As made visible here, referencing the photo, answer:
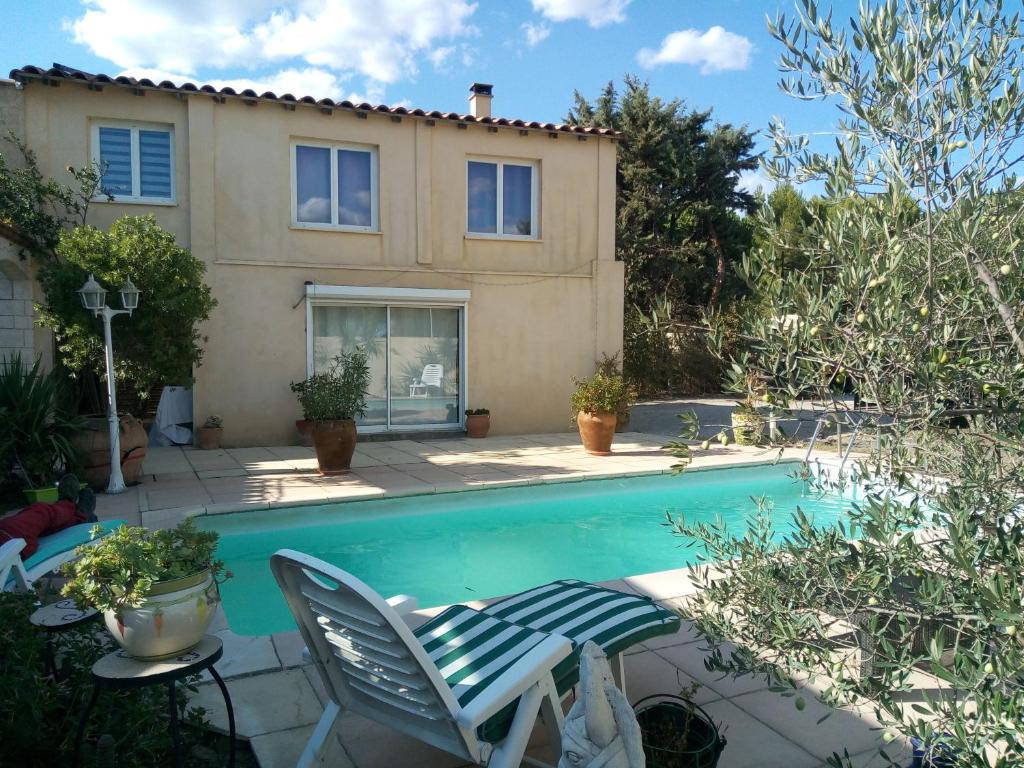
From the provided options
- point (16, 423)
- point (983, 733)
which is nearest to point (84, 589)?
point (983, 733)

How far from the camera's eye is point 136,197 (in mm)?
11359

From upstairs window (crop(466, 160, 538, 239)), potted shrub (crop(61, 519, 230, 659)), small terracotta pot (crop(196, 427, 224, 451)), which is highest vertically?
upstairs window (crop(466, 160, 538, 239))

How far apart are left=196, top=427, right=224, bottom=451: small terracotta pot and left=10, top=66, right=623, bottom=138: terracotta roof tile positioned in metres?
5.18

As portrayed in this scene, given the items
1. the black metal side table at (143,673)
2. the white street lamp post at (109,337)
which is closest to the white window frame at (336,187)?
the white street lamp post at (109,337)

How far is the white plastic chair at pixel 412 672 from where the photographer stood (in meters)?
Result: 2.32

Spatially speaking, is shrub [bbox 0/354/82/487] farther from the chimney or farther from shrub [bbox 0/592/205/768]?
the chimney

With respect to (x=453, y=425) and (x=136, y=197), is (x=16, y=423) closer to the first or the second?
(x=136, y=197)

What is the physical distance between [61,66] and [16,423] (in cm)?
586

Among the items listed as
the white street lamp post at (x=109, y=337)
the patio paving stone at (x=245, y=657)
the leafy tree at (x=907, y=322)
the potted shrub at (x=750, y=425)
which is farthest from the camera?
the white street lamp post at (x=109, y=337)

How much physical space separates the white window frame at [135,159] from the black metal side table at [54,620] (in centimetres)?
962

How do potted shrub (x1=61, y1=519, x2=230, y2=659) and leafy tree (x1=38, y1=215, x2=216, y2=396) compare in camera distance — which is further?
leafy tree (x1=38, y1=215, x2=216, y2=396)

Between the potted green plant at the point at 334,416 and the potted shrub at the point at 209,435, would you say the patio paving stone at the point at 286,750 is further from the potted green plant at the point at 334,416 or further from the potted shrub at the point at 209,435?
the potted shrub at the point at 209,435

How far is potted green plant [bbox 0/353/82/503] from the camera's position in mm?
7504

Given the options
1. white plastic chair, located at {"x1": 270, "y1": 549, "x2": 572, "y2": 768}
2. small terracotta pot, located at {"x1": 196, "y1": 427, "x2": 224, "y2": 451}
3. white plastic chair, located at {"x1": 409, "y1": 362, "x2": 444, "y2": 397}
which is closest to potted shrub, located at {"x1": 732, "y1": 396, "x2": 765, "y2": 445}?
white plastic chair, located at {"x1": 270, "y1": 549, "x2": 572, "y2": 768}
